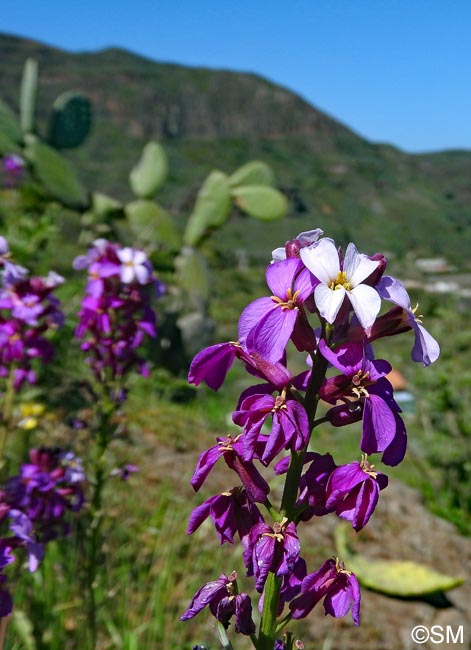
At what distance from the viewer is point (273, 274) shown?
1105mm

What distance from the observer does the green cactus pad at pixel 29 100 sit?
281 inches

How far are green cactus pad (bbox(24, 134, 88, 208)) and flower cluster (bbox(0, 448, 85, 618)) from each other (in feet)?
15.1

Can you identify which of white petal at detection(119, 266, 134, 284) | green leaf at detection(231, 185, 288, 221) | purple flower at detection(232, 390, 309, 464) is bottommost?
purple flower at detection(232, 390, 309, 464)

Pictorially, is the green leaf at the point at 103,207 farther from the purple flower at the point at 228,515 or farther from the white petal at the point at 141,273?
the purple flower at the point at 228,515

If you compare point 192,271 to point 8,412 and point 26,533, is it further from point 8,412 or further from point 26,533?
point 26,533

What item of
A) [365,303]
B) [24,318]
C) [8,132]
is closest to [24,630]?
[24,318]

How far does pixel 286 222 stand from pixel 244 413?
50.2 ft

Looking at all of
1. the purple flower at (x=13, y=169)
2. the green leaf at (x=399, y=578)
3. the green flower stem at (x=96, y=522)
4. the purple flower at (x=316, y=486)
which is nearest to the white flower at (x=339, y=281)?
the purple flower at (x=316, y=486)

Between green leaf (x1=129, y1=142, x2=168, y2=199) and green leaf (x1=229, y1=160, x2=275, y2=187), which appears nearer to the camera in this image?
green leaf (x1=129, y1=142, x2=168, y2=199)

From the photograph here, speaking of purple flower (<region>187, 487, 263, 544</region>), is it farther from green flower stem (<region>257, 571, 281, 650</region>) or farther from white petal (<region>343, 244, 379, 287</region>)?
white petal (<region>343, 244, 379, 287</region>)

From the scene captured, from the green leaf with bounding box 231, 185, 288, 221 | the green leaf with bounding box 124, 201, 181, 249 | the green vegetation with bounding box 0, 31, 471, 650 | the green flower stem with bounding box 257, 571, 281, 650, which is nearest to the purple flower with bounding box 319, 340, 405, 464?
the green flower stem with bounding box 257, 571, 281, 650

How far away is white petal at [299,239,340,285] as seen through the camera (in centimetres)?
105

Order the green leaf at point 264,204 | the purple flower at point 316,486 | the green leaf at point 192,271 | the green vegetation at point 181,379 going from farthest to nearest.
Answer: the green leaf at point 192,271
the green leaf at point 264,204
the green vegetation at point 181,379
the purple flower at point 316,486

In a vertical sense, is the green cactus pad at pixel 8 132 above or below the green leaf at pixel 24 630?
above
